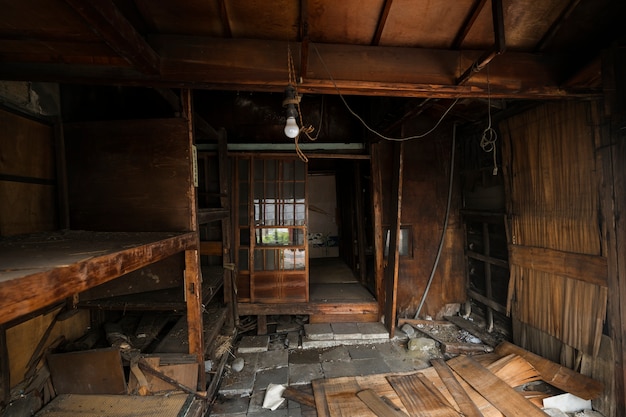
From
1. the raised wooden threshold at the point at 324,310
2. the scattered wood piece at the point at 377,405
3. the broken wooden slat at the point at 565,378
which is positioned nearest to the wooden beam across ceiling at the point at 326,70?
the broken wooden slat at the point at 565,378

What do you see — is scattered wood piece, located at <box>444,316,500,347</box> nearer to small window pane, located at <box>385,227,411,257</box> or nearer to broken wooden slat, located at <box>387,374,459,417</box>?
small window pane, located at <box>385,227,411,257</box>

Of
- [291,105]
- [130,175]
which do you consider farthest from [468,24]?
[130,175]

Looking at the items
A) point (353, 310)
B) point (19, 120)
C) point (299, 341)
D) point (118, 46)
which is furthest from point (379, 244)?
point (19, 120)

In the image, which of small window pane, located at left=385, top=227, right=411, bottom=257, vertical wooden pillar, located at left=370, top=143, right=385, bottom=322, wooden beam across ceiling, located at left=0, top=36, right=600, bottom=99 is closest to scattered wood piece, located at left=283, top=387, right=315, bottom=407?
vertical wooden pillar, located at left=370, top=143, right=385, bottom=322

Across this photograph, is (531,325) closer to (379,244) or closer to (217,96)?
(379,244)

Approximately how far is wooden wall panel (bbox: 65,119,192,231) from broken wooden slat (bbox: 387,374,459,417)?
3058mm

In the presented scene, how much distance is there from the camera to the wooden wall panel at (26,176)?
2445 millimetres

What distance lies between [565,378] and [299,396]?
10.0 feet

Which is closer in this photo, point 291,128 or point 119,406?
point 291,128

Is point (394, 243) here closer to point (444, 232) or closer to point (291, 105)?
point (444, 232)

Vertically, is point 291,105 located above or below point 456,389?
above

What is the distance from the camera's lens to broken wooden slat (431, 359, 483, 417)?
2865 millimetres

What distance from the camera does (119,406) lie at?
252 centimetres

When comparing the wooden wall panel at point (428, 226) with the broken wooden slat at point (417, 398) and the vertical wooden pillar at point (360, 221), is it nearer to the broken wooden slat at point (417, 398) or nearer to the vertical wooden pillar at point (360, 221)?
A: the vertical wooden pillar at point (360, 221)
